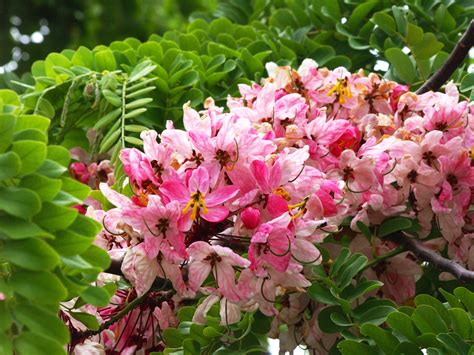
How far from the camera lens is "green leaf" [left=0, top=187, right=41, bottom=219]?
595 millimetres

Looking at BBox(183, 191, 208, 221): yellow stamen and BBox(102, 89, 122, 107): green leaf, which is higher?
BBox(183, 191, 208, 221): yellow stamen

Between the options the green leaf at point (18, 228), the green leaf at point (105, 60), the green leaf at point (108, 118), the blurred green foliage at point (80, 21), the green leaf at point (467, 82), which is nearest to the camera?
the green leaf at point (18, 228)

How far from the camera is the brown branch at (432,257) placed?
0.78m

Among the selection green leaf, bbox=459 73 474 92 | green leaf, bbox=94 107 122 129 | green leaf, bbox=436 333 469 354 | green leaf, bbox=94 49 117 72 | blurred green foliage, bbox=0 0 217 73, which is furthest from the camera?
blurred green foliage, bbox=0 0 217 73

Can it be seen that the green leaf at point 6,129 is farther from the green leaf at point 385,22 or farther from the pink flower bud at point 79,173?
the green leaf at point 385,22

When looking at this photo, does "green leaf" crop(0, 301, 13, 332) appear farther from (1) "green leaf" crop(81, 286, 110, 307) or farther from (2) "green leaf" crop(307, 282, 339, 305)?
(2) "green leaf" crop(307, 282, 339, 305)

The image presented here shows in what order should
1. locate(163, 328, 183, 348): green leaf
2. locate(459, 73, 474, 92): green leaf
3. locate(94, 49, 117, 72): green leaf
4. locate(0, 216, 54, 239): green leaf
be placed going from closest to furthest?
locate(0, 216, 54, 239): green leaf
locate(163, 328, 183, 348): green leaf
locate(459, 73, 474, 92): green leaf
locate(94, 49, 117, 72): green leaf

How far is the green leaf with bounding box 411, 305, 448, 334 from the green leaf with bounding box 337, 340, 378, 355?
44 mm

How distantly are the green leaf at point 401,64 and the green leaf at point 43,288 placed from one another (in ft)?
1.83

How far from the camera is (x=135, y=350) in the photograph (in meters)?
0.86

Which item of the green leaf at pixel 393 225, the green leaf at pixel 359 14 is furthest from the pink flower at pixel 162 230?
the green leaf at pixel 359 14

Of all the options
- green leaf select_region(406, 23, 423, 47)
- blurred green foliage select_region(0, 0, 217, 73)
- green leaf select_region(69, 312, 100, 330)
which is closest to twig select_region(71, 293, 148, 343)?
green leaf select_region(69, 312, 100, 330)

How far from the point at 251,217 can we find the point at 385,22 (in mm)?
453

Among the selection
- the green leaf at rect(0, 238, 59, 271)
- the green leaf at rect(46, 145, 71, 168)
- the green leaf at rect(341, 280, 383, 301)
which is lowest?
the green leaf at rect(341, 280, 383, 301)
